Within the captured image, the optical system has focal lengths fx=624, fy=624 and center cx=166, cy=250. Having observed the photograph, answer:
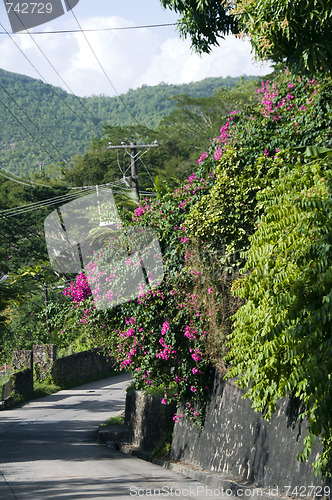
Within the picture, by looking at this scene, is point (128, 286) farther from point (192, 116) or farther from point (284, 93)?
point (192, 116)

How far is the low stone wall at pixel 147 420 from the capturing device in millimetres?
13836

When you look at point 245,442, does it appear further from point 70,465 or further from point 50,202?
point 50,202

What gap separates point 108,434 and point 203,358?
632 centimetres

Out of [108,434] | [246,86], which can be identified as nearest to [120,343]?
[108,434]

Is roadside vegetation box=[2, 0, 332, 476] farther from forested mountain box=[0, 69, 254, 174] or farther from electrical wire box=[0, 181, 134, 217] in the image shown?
forested mountain box=[0, 69, 254, 174]

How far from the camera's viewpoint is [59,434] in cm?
1808

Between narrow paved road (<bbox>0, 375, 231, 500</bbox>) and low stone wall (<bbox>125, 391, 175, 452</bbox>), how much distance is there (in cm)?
62

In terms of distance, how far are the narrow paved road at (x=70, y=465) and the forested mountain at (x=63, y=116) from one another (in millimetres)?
75713

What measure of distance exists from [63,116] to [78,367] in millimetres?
Result: 89962
